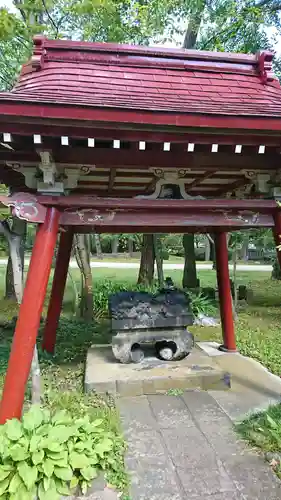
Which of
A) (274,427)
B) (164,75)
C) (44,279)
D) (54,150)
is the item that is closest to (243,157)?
(164,75)

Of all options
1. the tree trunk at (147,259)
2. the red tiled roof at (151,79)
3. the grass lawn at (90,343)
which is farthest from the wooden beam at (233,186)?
the tree trunk at (147,259)

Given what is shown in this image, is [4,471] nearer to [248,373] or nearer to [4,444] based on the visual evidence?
[4,444]

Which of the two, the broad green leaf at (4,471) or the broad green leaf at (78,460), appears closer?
the broad green leaf at (4,471)

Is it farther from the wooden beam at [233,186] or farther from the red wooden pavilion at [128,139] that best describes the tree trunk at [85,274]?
the red wooden pavilion at [128,139]

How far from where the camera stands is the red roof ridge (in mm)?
4062

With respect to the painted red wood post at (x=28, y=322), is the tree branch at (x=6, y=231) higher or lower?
higher

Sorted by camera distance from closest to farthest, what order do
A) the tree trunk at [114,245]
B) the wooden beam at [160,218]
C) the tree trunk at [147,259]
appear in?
the wooden beam at [160,218] → the tree trunk at [147,259] → the tree trunk at [114,245]

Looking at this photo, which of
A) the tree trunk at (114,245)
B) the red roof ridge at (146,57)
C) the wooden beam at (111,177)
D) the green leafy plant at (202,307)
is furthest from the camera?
the tree trunk at (114,245)

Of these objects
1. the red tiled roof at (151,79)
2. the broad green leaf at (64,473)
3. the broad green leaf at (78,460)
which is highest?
the red tiled roof at (151,79)

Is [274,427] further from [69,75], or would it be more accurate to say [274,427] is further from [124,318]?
[69,75]

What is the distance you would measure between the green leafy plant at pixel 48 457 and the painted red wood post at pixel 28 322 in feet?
0.90

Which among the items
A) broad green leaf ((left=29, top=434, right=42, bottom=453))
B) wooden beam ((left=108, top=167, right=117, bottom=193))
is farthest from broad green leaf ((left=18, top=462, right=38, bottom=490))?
wooden beam ((left=108, top=167, right=117, bottom=193))

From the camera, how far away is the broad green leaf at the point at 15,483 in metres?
2.40

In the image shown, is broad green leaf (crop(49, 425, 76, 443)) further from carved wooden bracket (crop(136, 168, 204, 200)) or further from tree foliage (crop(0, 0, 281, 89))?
tree foliage (crop(0, 0, 281, 89))
